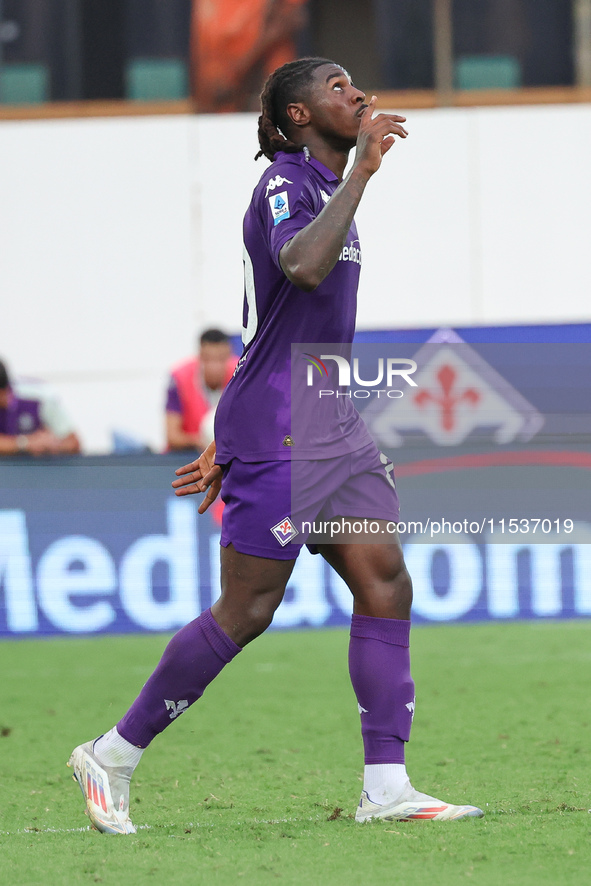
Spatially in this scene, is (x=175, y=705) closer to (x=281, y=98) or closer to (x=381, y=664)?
(x=381, y=664)

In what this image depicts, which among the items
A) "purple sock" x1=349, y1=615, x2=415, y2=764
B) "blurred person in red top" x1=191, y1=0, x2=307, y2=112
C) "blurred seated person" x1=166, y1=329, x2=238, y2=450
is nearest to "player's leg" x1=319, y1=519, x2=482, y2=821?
"purple sock" x1=349, y1=615, x2=415, y2=764

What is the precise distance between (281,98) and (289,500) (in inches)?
43.4

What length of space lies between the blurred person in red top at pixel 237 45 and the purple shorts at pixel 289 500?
11246mm

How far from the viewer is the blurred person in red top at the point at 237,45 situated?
13789 mm

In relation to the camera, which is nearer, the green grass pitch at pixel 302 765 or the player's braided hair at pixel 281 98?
the green grass pitch at pixel 302 765

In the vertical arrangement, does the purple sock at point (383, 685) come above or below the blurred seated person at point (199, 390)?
below

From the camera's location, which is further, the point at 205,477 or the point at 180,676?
the point at 205,477

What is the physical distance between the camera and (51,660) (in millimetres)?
6652

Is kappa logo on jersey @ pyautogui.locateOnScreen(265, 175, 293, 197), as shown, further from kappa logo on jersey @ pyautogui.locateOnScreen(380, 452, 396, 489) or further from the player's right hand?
kappa logo on jersey @ pyautogui.locateOnScreen(380, 452, 396, 489)

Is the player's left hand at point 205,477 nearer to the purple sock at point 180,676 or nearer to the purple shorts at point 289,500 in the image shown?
the purple shorts at point 289,500

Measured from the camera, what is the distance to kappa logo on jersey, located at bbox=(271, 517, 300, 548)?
3.16 m

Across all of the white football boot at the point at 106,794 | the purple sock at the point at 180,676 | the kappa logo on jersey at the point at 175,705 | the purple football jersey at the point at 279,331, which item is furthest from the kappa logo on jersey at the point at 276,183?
the white football boot at the point at 106,794

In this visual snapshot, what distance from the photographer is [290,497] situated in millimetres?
3170

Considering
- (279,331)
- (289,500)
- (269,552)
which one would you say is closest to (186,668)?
(269,552)
